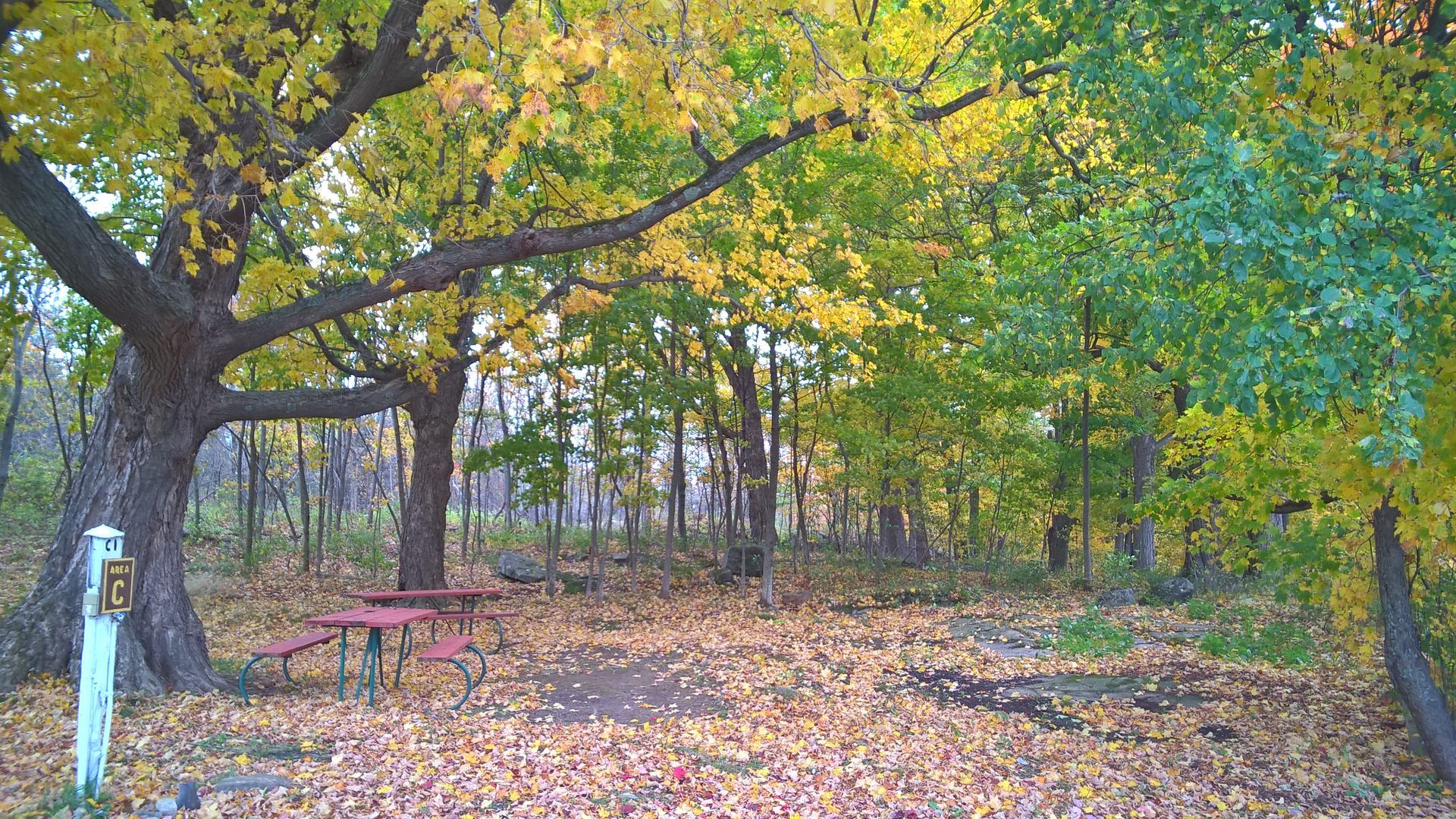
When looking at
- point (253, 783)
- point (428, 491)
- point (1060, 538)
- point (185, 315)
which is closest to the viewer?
point (253, 783)

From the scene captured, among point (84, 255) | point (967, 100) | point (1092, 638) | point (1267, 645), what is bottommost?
point (1092, 638)

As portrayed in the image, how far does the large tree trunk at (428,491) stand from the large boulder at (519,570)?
422cm

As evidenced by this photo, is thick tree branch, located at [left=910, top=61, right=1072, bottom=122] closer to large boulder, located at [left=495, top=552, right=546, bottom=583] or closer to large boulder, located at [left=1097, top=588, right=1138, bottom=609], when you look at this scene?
large boulder, located at [left=1097, top=588, right=1138, bottom=609]

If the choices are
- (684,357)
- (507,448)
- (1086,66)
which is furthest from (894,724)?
(684,357)

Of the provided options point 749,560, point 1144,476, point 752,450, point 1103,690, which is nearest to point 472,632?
point 749,560

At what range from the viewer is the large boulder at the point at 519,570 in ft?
47.8

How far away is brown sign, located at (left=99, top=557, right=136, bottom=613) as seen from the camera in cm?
330

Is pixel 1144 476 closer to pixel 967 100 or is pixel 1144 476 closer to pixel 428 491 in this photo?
pixel 967 100

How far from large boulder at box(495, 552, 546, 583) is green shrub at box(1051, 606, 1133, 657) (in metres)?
9.14

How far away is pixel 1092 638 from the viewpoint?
847 centimetres

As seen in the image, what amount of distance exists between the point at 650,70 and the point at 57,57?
3.09 metres

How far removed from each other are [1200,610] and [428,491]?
9.92 meters

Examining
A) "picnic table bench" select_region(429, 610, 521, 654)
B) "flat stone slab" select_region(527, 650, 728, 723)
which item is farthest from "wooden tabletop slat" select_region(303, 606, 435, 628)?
"flat stone slab" select_region(527, 650, 728, 723)

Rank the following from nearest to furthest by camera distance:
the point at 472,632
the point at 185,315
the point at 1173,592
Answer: the point at 185,315
the point at 472,632
the point at 1173,592
